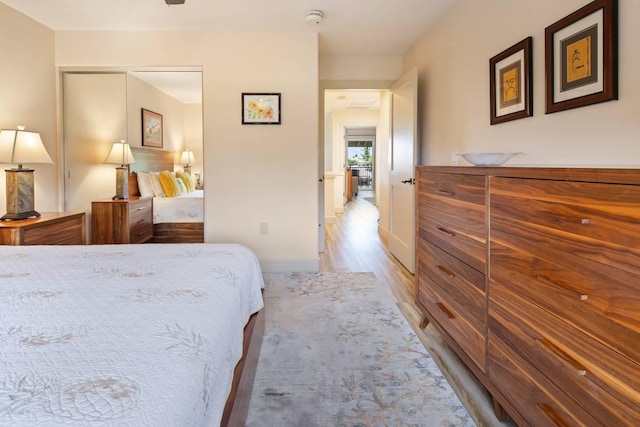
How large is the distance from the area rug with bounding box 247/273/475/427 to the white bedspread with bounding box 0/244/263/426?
1.49ft

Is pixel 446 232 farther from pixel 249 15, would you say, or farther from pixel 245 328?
pixel 249 15

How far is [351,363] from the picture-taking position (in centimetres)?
216

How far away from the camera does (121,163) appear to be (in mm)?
3855

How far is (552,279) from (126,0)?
3.48m

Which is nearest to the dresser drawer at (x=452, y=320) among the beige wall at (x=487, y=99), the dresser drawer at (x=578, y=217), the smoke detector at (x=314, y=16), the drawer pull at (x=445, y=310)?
the drawer pull at (x=445, y=310)

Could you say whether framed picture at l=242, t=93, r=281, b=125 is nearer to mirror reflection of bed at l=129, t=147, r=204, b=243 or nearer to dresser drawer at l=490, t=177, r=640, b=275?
mirror reflection of bed at l=129, t=147, r=204, b=243

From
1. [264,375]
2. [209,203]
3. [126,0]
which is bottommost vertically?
[264,375]

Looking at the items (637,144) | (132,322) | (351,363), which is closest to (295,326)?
(351,363)

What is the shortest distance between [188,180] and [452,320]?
2.93m

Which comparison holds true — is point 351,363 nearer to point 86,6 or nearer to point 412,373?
point 412,373

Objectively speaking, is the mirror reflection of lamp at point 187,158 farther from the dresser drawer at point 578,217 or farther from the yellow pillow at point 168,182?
the dresser drawer at point 578,217

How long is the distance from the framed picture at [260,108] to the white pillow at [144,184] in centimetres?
111

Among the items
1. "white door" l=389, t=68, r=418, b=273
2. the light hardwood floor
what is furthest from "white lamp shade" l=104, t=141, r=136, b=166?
"white door" l=389, t=68, r=418, b=273

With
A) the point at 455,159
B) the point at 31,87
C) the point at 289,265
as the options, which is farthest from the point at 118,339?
the point at 31,87
